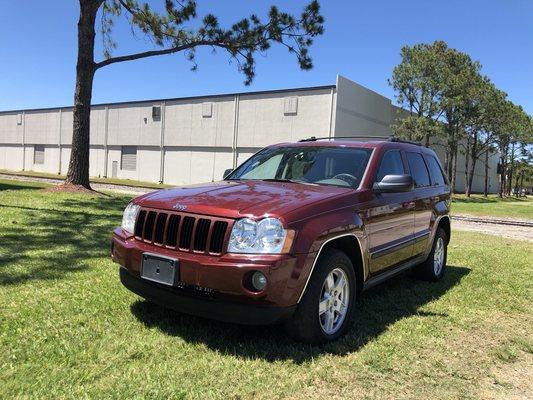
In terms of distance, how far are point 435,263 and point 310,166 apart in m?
2.64

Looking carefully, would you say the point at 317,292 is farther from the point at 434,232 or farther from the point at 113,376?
the point at 434,232

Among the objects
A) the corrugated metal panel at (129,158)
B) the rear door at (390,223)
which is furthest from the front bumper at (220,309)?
the corrugated metal panel at (129,158)

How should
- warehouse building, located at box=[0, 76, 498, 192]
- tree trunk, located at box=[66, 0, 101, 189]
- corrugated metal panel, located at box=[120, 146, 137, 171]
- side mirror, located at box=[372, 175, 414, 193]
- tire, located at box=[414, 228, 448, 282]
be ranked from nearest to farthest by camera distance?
side mirror, located at box=[372, 175, 414, 193]
tire, located at box=[414, 228, 448, 282]
tree trunk, located at box=[66, 0, 101, 189]
warehouse building, located at box=[0, 76, 498, 192]
corrugated metal panel, located at box=[120, 146, 137, 171]

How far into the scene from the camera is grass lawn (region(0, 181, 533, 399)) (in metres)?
3.27

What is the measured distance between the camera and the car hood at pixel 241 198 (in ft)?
12.5

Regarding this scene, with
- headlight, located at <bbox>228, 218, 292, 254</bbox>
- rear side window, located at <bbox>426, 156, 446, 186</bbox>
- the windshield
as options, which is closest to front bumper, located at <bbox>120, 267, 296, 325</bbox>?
headlight, located at <bbox>228, 218, 292, 254</bbox>

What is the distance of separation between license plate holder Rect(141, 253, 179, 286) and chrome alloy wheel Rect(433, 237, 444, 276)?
13.3ft

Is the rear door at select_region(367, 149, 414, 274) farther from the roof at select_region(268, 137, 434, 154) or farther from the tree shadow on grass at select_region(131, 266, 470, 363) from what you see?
the tree shadow on grass at select_region(131, 266, 470, 363)

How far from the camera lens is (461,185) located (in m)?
59.6

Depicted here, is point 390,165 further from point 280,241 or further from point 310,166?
point 280,241

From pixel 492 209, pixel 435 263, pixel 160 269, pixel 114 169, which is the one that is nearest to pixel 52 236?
pixel 160 269

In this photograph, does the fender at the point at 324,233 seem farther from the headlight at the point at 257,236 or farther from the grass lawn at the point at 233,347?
the grass lawn at the point at 233,347

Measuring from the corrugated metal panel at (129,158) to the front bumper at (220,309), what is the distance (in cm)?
4068

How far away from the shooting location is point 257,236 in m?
3.68
